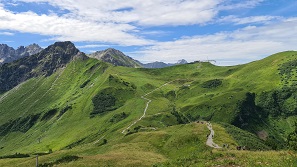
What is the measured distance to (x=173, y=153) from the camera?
76250mm

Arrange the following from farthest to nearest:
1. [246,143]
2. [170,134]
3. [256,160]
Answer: [170,134], [246,143], [256,160]

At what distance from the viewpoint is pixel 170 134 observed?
3797 inches

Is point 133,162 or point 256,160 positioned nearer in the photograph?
point 256,160

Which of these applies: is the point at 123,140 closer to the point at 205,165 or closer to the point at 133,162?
the point at 133,162

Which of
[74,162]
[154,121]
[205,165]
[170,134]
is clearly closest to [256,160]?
[205,165]

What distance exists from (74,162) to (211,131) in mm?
48223

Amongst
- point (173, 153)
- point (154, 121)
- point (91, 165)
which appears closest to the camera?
point (91, 165)

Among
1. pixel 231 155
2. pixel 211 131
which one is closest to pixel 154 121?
pixel 211 131

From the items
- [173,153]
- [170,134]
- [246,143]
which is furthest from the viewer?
[170,134]

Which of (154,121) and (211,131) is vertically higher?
(211,131)

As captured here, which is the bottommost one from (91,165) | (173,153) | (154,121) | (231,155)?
(154,121)

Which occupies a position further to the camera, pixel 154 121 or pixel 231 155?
pixel 154 121

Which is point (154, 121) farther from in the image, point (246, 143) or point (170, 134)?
point (246, 143)

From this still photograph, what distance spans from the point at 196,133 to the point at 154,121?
4355 inches
